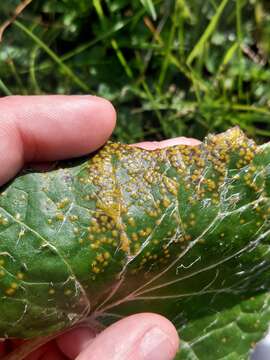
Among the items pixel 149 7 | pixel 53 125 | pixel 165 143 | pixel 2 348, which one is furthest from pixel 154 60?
pixel 2 348

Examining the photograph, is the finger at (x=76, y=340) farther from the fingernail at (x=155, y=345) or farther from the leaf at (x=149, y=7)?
the leaf at (x=149, y=7)

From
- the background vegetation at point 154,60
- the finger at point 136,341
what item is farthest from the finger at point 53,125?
the background vegetation at point 154,60

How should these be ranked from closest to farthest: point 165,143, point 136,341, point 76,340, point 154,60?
point 136,341 → point 76,340 → point 165,143 → point 154,60

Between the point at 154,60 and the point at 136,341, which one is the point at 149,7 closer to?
the point at 154,60

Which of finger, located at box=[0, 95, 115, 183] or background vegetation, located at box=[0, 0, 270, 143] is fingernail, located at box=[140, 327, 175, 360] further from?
background vegetation, located at box=[0, 0, 270, 143]

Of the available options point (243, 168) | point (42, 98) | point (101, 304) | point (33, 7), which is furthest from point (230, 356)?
point (33, 7)

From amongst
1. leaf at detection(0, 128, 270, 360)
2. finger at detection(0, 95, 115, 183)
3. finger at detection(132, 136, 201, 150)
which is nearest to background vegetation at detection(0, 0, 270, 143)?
finger at detection(132, 136, 201, 150)
